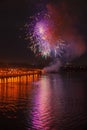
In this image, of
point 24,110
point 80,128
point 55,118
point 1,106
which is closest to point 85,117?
point 55,118

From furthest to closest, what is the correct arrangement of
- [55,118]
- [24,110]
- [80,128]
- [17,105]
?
[17,105] → [24,110] → [55,118] → [80,128]

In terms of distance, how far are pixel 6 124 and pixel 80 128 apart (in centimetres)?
550

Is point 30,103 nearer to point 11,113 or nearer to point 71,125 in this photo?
point 11,113

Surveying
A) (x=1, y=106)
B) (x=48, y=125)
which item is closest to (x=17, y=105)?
(x=1, y=106)

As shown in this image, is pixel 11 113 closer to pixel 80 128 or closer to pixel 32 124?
pixel 32 124

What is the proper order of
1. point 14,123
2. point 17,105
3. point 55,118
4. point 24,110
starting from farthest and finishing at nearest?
1. point 17,105
2. point 24,110
3. point 55,118
4. point 14,123

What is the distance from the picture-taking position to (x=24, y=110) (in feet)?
118

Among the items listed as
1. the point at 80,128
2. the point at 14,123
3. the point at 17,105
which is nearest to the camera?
the point at 80,128

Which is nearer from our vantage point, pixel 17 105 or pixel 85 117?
pixel 85 117

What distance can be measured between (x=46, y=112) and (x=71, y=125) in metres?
7.06

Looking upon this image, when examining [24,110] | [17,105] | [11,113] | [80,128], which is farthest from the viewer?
[17,105]

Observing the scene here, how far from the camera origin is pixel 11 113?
1318 inches

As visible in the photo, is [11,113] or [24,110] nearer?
[11,113]

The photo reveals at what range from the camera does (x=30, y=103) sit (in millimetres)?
42156
